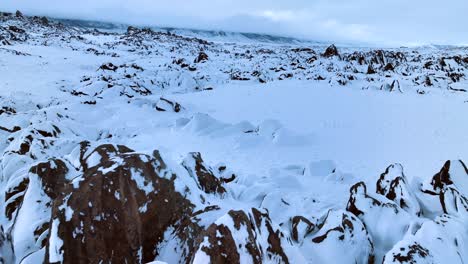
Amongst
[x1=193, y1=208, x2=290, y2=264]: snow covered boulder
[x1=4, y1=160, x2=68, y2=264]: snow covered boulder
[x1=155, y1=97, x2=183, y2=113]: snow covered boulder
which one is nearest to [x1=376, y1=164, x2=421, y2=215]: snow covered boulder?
[x1=193, y1=208, x2=290, y2=264]: snow covered boulder

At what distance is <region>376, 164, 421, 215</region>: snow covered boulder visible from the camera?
13.1 ft

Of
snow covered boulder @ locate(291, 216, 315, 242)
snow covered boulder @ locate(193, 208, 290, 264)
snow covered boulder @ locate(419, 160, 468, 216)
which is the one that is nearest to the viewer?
snow covered boulder @ locate(193, 208, 290, 264)

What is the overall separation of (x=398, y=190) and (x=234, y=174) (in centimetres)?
266

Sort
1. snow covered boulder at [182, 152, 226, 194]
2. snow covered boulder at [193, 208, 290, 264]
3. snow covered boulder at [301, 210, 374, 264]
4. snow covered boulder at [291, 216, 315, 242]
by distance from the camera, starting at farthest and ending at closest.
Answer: snow covered boulder at [182, 152, 226, 194] < snow covered boulder at [291, 216, 315, 242] < snow covered boulder at [301, 210, 374, 264] < snow covered boulder at [193, 208, 290, 264]

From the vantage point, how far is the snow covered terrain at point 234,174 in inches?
107

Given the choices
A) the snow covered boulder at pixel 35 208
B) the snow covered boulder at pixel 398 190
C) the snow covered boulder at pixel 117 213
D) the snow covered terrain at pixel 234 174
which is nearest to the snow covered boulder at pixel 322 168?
the snow covered terrain at pixel 234 174

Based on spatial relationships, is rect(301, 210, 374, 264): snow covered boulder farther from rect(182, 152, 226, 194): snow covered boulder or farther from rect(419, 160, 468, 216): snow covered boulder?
rect(182, 152, 226, 194): snow covered boulder

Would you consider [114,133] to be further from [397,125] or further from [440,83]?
[440,83]

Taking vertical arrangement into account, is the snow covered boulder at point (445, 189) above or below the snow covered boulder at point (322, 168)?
above

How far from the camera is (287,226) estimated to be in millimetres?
3896

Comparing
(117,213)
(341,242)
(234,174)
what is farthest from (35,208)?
(234,174)

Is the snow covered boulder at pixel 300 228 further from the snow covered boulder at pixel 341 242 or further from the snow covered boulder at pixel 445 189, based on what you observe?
the snow covered boulder at pixel 445 189

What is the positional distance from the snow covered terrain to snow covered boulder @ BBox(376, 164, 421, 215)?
0.08 ft

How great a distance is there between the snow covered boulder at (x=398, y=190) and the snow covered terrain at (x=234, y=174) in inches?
0.9
